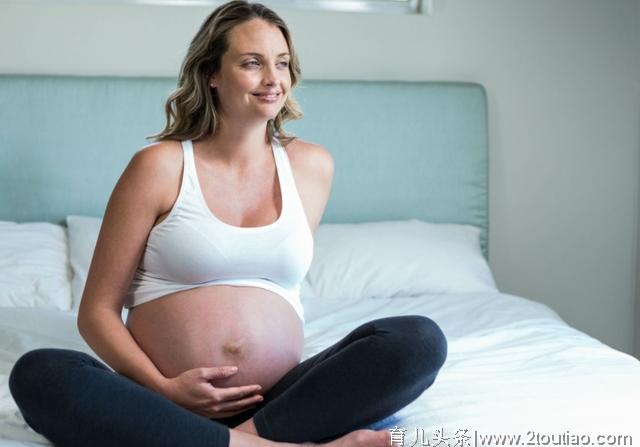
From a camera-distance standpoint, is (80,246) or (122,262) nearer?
(122,262)

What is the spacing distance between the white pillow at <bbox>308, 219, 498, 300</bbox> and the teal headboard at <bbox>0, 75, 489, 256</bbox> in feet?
0.73

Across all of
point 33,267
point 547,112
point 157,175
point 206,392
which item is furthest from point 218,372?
point 547,112

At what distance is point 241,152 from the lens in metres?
2.08

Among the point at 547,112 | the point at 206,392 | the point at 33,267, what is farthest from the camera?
the point at 547,112

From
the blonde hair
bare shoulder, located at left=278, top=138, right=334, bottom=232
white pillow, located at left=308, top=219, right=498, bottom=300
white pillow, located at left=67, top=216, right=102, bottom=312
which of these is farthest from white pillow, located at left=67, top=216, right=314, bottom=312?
the blonde hair

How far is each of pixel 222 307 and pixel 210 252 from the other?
0.10m

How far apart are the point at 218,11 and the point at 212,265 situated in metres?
0.52

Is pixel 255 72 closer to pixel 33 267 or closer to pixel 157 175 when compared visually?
pixel 157 175

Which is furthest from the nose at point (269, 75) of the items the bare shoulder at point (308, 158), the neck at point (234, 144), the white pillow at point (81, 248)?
the white pillow at point (81, 248)

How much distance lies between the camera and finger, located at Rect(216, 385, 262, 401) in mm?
1776

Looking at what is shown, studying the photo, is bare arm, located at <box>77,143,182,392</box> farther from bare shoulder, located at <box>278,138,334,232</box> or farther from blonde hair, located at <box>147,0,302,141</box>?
bare shoulder, located at <box>278,138,334,232</box>

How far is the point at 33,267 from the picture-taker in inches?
113

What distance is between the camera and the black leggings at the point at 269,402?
1.67 metres

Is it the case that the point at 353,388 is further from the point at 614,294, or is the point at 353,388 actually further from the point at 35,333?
the point at 614,294
